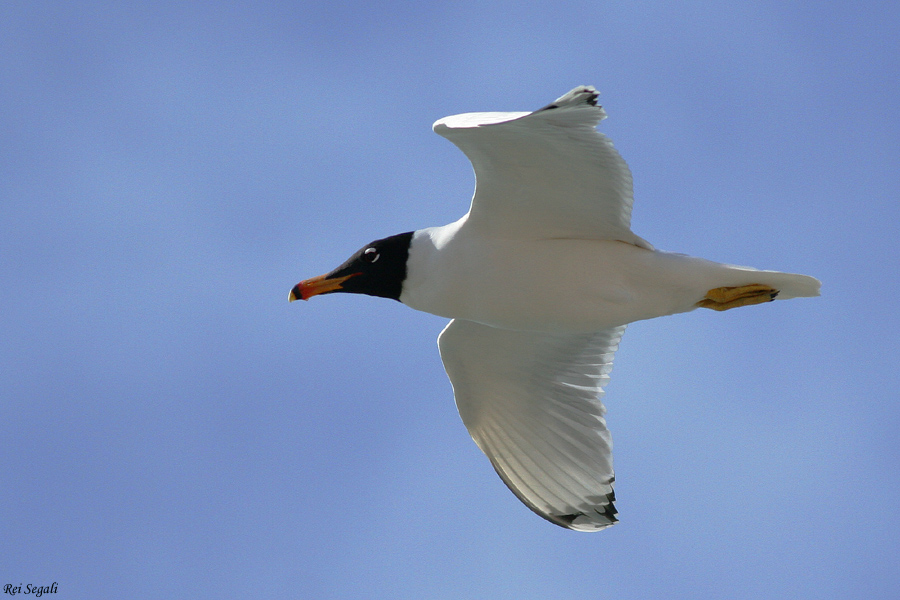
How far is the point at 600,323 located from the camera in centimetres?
702

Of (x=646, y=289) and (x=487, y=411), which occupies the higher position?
(x=646, y=289)

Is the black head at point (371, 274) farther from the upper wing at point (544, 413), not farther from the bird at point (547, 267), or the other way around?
the upper wing at point (544, 413)

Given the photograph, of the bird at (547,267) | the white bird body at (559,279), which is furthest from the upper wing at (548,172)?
the white bird body at (559,279)

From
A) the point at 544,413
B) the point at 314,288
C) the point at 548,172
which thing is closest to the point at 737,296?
the point at 548,172

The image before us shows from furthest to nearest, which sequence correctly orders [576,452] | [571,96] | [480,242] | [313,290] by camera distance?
[576,452], [313,290], [480,242], [571,96]

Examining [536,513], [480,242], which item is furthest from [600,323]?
[536,513]

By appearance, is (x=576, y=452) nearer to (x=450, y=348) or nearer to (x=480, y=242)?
(x=450, y=348)

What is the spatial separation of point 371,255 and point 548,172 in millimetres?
1430

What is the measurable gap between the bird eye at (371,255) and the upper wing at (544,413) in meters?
0.93

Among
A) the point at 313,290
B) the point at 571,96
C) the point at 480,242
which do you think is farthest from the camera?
the point at 313,290

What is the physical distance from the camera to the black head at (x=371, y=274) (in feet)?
23.1

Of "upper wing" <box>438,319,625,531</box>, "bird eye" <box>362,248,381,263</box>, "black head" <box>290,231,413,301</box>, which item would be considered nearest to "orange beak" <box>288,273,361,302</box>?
"black head" <box>290,231,413,301</box>

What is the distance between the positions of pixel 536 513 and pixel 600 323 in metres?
1.67

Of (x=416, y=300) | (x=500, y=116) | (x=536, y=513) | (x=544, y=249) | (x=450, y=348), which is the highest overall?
(x=500, y=116)
